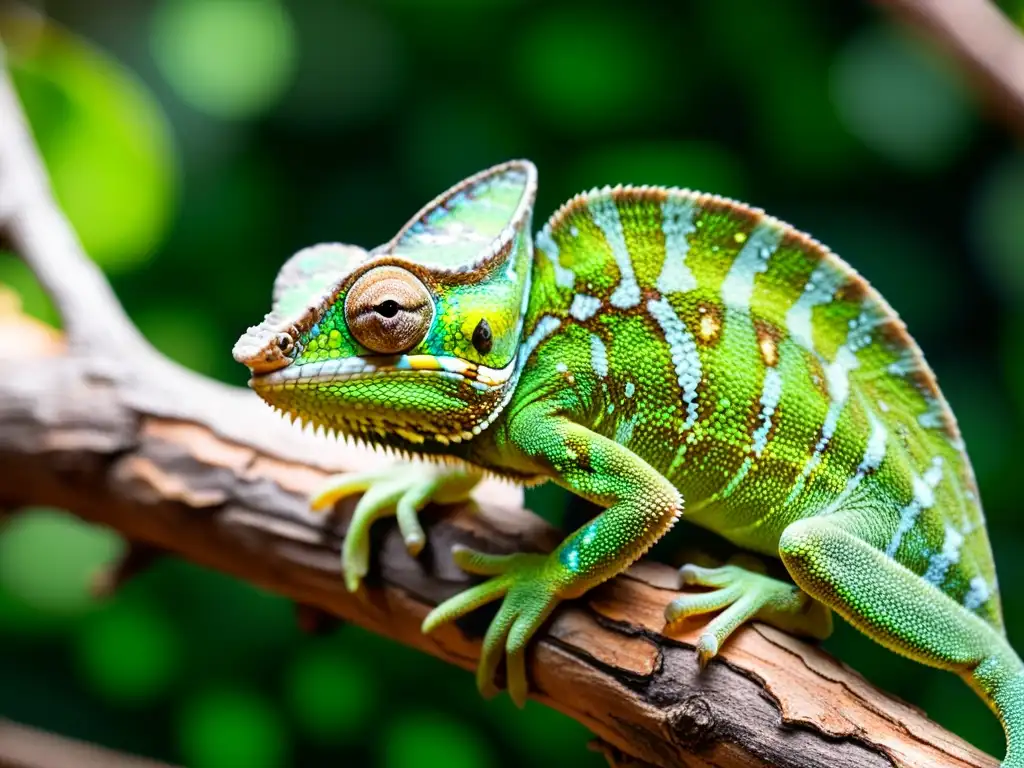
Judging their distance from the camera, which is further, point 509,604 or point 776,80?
point 776,80

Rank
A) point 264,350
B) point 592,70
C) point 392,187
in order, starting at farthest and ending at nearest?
point 392,187
point 592,70
point 264,350

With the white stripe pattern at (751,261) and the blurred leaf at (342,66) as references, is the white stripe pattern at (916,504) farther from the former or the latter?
the blurred leaf at (342,66)

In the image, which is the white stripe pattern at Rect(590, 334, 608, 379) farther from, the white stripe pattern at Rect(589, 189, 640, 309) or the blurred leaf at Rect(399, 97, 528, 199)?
the blurred leaf at Rect(399, 97, 528, 199)

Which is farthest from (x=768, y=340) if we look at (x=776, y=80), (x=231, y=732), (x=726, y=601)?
(x=231, y=732)

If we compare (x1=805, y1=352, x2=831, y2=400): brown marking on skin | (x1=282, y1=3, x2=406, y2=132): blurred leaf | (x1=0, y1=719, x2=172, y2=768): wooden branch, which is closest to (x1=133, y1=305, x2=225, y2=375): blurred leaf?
(x1=282, y1=3, x2=406, y2=132): blurred leaf

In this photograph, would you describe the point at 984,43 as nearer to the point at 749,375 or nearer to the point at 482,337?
the point at 749,375

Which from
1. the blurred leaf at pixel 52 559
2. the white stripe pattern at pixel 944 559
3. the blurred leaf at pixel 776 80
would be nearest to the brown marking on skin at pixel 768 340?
the white stripe pattern at pixel 944 559
